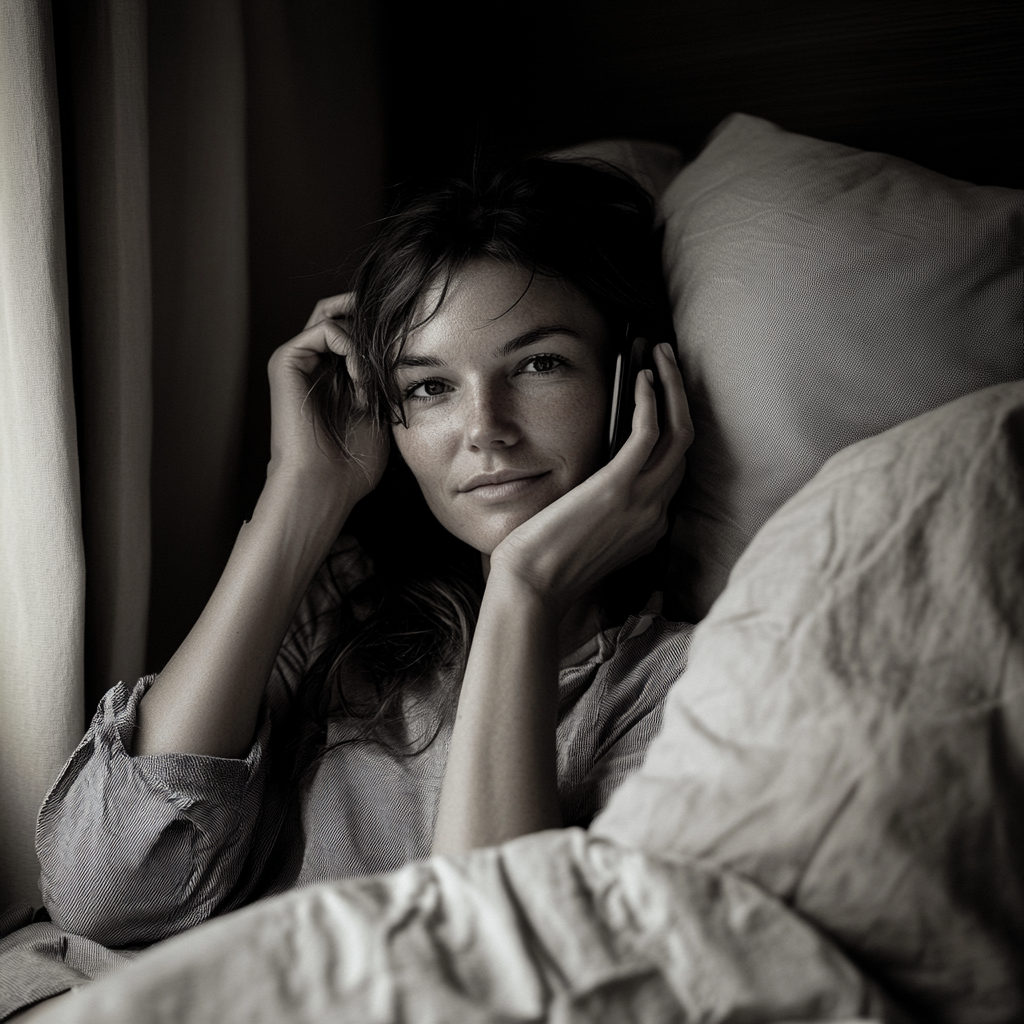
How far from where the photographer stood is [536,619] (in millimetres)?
882

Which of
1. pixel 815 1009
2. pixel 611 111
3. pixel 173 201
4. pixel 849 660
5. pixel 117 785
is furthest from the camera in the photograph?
pixel 611 111

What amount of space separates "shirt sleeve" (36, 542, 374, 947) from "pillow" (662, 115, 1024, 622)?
569 mm

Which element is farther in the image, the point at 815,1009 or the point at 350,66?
the point at 350,66

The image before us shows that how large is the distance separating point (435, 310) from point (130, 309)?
1.14 feet

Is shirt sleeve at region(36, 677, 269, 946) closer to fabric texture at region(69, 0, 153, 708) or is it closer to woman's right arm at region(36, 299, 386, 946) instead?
woman's right arm at region(36, 299, 386, 946)

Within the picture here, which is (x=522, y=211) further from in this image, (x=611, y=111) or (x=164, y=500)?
(x=164, y=500)

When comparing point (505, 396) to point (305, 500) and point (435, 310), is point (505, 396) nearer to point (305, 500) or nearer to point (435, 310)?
point (435, 310)

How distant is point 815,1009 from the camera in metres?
0.44

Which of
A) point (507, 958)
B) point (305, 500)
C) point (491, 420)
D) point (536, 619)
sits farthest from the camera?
point (305, 500)

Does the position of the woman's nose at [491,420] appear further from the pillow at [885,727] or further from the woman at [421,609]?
the pillow at [885,727]

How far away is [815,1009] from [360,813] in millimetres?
652

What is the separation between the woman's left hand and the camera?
3.04 feet

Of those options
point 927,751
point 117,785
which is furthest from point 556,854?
point 117,785

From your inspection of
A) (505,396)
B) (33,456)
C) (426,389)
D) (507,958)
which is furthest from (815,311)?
(33,456)
